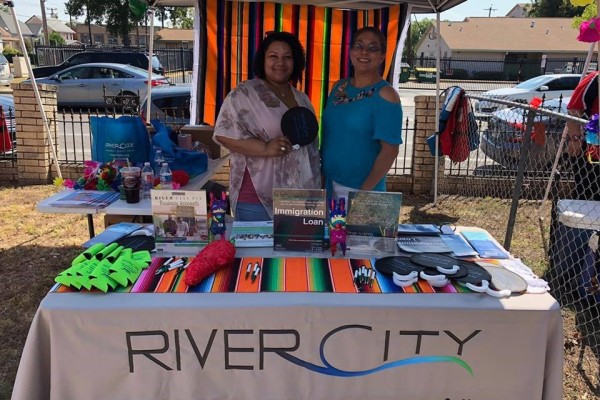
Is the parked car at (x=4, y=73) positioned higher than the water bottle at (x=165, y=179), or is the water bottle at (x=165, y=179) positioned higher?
the parked car at (x=4, y=73)

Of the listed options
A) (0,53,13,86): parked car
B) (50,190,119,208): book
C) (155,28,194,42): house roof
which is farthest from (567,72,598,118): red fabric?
(155,28,194,42): house roof

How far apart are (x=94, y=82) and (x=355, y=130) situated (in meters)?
11.6

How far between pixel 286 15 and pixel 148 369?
2999 mm

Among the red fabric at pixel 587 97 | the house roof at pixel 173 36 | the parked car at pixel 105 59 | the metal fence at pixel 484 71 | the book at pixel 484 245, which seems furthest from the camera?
the house roof at pixel 173 36

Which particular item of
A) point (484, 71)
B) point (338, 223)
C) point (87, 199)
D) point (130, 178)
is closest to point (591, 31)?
point (338, 223)

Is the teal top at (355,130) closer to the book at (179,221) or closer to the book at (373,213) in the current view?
the book at (373,213)

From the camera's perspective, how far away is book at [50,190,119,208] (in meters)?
2.62

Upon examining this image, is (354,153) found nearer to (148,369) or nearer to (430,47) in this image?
(148,369)

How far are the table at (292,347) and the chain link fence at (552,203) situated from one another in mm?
1482

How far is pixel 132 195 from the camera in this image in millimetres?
2656

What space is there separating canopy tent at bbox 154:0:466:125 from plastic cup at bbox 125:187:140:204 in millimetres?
1630

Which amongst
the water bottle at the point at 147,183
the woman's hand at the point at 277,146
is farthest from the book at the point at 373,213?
the water bottle at the point at 147,183

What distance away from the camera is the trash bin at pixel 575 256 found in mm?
3197

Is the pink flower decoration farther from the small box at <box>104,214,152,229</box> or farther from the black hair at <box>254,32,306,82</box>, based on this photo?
the small box at <box>104,214,152,229</box>
